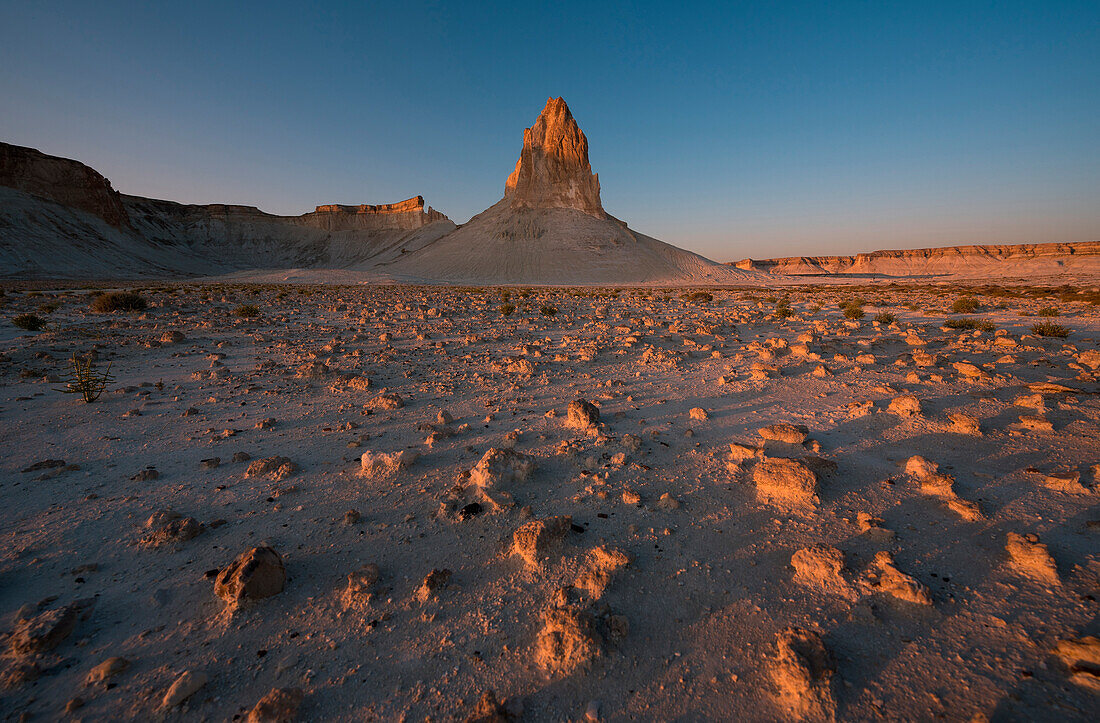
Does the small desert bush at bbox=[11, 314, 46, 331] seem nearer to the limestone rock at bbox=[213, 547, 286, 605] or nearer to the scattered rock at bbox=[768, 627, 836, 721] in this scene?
the limestone rock at bbox=[213, 547, 286, 605]

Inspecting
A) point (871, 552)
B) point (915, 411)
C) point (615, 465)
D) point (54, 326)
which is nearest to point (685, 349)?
point (915, 411)

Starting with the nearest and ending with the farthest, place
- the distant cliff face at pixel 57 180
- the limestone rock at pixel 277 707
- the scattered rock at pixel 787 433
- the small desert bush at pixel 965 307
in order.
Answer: the limestone rock at pixel 277 707, the scattered rock at pixel 787 433, the small desert bush at pixel 965 307, the distant cliff face at pixel 57 180

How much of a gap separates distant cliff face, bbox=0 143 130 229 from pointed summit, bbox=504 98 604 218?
6172 cm

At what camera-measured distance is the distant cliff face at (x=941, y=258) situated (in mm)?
90500

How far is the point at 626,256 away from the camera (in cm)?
6794

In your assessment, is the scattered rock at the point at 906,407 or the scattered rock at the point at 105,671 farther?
the scattered rock at the point at 906,407

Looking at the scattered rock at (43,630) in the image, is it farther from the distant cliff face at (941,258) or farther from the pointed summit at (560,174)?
the distant cliff face at (941,258)

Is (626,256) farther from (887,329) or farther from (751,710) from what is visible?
(751,710)

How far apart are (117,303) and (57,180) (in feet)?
249

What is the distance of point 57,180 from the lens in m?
58.1

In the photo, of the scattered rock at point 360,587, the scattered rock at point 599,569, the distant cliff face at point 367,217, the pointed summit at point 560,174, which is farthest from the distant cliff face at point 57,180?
the scattered rock at point 599,569

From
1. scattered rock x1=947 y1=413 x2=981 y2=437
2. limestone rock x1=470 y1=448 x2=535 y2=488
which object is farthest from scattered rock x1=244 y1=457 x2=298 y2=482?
scattered rock x1=947 y1=413 x2=981 y2=437

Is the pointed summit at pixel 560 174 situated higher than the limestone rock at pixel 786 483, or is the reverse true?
the pointed summit at pixel 560 174

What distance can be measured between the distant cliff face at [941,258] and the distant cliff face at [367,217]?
73887 mm
